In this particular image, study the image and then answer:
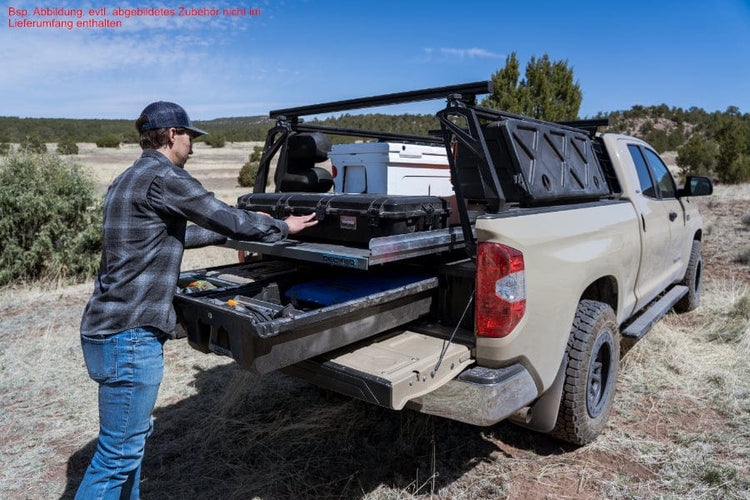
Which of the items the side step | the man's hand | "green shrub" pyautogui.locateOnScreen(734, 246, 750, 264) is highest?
the man's hand

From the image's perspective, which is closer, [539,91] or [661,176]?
[661,176]

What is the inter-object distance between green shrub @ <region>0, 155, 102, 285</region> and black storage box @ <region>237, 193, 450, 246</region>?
6148mm

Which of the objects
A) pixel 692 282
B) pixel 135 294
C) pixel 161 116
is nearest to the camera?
pixel 135 294

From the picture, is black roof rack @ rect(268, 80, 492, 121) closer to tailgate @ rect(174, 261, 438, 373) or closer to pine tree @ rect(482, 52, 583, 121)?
tailgate @ rect(174, 261, 438, 373)

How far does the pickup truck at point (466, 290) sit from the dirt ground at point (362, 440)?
1.11 ft

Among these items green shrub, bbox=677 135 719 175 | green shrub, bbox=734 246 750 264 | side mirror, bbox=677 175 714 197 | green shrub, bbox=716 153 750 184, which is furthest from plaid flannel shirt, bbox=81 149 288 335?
green shrub, bbox=677 135 719 175

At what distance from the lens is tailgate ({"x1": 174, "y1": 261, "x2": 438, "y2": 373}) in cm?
228

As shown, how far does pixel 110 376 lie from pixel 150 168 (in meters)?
0.90

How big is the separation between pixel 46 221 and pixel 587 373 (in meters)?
7.84

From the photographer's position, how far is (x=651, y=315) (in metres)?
4.59

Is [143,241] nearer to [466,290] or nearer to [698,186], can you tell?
[466,290]

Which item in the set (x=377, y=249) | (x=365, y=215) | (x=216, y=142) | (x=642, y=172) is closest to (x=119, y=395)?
(x=377, y=249)

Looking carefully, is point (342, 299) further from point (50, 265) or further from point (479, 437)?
point (50, 265)

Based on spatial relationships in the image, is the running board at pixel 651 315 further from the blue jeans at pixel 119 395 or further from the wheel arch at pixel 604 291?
the blue jeans at pixel 119 395
